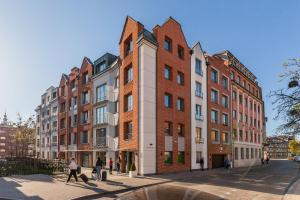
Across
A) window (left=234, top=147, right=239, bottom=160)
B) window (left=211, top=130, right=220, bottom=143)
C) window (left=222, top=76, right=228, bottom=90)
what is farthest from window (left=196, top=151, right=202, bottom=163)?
window (left=222, top=76, right=228, bottom=90)

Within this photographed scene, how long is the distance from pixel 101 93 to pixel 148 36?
40.5ft

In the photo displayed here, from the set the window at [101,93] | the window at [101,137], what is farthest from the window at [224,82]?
the window at [101,137]

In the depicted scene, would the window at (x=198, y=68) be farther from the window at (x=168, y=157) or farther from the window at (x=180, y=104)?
Answer: the window at (x=168, y=157)

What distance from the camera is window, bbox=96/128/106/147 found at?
35747mm

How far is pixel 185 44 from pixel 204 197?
31.2 meters

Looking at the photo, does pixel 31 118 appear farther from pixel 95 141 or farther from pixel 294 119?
pixel 294 119

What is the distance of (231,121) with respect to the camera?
150 feet

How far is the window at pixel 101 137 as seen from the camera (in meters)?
35.7

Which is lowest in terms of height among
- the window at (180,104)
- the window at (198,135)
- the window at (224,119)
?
the window at (198,135)

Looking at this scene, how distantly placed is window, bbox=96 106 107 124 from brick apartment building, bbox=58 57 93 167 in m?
2.57

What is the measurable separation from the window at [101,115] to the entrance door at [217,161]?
1592cm

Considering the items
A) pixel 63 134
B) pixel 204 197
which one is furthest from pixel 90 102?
pixel 204 197

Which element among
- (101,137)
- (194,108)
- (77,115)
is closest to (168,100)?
(194,108)

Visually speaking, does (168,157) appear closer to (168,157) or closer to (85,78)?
(168,157)
